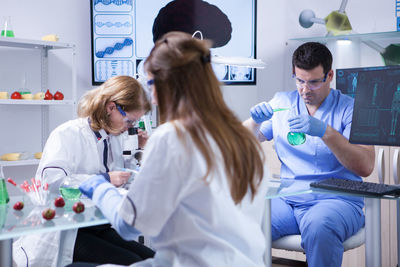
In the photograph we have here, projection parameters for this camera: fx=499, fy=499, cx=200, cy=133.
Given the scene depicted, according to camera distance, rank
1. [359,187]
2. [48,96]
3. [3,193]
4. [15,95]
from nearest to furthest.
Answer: [3,193] < [359,187] < [15,95] < [48,96]

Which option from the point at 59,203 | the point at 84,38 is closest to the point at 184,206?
the point at 59,203

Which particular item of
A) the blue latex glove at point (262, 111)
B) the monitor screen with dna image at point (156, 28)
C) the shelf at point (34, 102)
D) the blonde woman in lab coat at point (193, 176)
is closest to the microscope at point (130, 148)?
the blue latex glove at point (262, 111)

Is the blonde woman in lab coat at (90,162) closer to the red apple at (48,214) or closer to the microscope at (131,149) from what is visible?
the microscope at (131,149)

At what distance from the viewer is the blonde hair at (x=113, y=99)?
83.4 inches

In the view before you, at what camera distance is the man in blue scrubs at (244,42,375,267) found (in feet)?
6.76

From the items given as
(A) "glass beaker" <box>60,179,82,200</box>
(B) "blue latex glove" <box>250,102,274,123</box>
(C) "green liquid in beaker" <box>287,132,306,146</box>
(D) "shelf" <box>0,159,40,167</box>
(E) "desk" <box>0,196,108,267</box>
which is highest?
(B) "blue latex glove" <box>250,102,274,123</box>

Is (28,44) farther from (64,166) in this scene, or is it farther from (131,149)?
(64,166)

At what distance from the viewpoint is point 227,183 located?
46.3 inches

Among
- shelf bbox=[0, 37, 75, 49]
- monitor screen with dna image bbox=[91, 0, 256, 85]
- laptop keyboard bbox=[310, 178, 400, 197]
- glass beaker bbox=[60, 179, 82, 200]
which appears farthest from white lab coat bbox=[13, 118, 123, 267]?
monitor screen with dna image bbox=[91, 0, 256, 85]

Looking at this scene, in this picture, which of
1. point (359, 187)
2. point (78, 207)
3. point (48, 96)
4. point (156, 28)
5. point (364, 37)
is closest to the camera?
point (78, 207)

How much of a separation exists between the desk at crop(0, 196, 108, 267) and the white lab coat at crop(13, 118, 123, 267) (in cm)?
26

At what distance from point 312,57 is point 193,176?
1475mm

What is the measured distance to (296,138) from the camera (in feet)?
7.84

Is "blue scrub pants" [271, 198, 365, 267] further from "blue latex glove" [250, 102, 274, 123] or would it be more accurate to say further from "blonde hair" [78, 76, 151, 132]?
"blonde hair" [78, 76, 151, 132]
